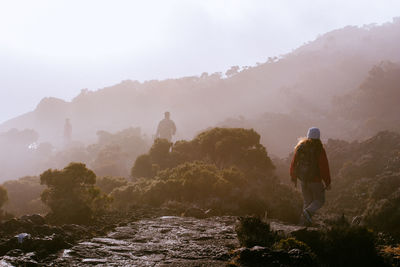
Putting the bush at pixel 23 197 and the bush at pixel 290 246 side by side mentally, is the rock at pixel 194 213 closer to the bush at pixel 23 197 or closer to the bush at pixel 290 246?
the bush at pixel 290 246

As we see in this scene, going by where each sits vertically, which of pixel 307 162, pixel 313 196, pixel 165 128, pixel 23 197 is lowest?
pixel 23 197

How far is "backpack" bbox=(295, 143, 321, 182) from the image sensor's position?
21.6 ft

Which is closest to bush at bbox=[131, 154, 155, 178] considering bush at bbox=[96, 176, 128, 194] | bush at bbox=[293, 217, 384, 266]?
bush at bbox=[96, 176, 128, 194]

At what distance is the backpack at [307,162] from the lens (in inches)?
260

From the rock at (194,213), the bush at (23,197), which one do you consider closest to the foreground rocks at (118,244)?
the rock at (194,213)

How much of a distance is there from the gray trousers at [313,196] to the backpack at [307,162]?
16cm

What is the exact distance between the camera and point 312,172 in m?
6.60

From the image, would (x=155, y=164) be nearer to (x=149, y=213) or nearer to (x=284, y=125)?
(x=149, y=213)

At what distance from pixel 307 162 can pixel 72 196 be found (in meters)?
7.04

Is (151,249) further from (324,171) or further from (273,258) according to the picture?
(324,171)

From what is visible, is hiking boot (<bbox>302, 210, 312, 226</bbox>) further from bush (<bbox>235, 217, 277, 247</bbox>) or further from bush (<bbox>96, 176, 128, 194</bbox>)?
bush (<bbox>96, 176, 128, 194</bbox>)

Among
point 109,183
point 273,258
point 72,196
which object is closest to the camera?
point 273,258

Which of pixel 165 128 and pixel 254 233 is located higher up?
pixel 165 128

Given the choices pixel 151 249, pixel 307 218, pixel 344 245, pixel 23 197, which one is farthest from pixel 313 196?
pixel 23 197
